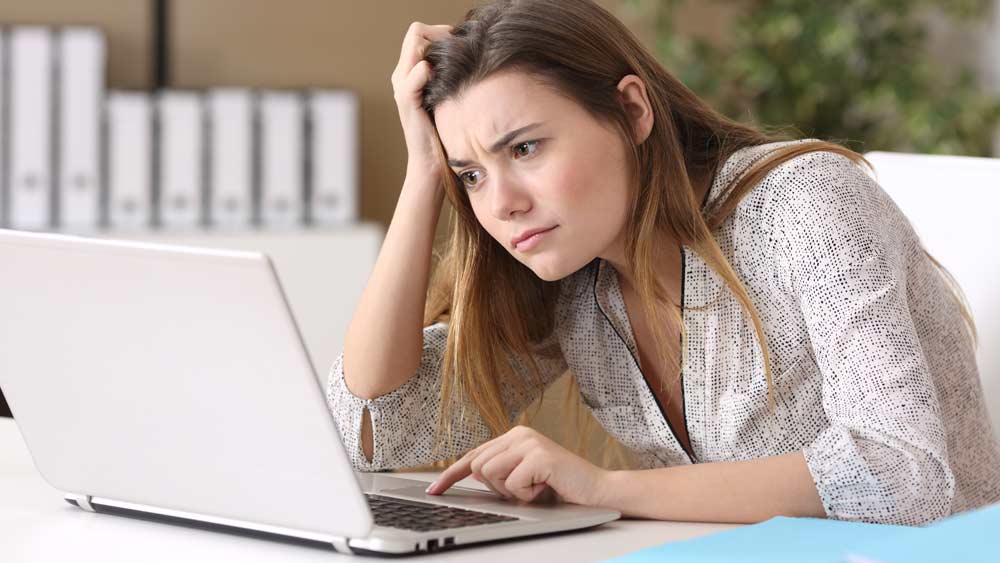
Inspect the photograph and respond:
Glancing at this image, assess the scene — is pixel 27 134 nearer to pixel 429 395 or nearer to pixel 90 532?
pixel 429 395

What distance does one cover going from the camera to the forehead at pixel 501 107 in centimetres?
112

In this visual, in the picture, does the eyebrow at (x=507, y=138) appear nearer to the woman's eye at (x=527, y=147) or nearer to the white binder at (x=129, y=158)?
the woman's eye at (x=527, y=147)

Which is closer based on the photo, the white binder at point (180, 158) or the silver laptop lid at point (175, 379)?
the silver laptop lid at point (175, 379)

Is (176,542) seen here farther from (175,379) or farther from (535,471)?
(535,471)

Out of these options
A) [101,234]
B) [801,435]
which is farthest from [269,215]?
[801,435]

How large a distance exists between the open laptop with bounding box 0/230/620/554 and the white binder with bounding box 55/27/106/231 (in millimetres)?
2072

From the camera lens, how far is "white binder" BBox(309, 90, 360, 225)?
3078mm

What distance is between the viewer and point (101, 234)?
9.68ft

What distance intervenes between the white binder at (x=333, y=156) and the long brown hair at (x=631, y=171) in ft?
5.92

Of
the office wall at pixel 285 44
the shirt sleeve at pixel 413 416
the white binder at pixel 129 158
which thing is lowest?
the white binder at pixel 129 158

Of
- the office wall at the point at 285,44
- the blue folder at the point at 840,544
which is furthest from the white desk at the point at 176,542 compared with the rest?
the office wall at the point at 285,44

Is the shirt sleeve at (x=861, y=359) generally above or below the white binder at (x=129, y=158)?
above

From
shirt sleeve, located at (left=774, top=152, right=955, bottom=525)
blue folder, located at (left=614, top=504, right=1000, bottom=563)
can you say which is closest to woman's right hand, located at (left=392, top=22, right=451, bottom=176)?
shirt sleeve, located at (left=774, top=152, right=955, bottom=525)

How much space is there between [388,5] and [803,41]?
1081 millimetres
